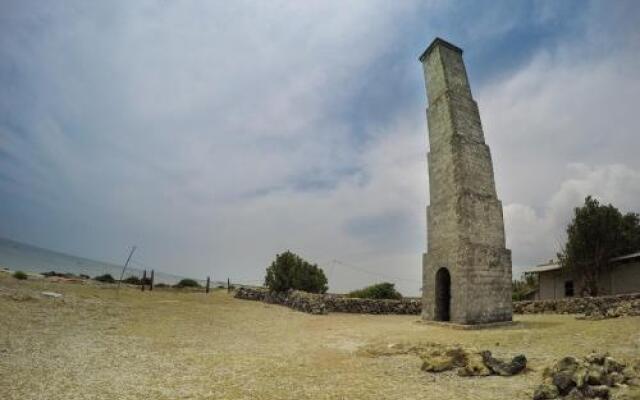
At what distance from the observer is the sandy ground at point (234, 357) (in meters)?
5.94

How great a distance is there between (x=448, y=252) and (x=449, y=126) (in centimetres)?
541

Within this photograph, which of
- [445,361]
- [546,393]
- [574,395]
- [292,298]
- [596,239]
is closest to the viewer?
[574,395]

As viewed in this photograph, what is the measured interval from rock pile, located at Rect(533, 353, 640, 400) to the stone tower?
8430 mm

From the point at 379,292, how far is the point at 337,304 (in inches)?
245

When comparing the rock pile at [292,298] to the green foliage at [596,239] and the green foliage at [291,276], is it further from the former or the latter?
the green foliage at [596,239]

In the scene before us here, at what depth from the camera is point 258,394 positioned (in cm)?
589

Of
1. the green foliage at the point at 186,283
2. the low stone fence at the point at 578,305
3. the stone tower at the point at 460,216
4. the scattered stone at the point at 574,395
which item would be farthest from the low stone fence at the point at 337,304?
the green foliage at the point at 186,283

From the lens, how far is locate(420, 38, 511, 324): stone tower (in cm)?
1438

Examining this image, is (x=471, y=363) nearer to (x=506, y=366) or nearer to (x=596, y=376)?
(x=506, y=366)

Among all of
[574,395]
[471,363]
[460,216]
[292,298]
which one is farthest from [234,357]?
[292,298]

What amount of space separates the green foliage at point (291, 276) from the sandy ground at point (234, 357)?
10094 mm

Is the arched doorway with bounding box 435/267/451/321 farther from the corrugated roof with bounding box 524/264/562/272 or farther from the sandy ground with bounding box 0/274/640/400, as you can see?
the corrugated roof with bounding box 524/264/562/272

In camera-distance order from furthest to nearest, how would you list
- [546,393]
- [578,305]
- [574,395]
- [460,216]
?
[578,305] → [460,216] → [546,393] → [574,395]

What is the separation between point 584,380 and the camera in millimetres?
5098
